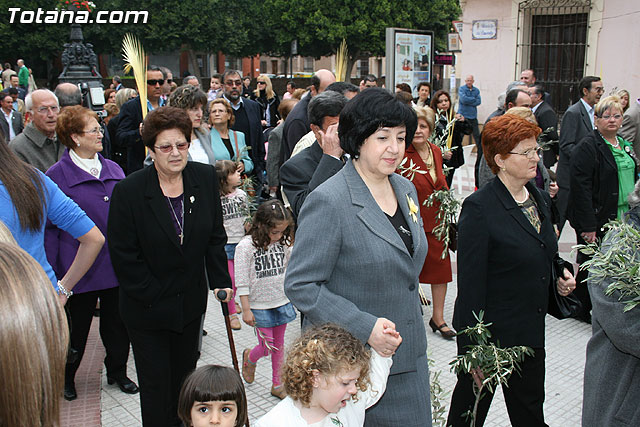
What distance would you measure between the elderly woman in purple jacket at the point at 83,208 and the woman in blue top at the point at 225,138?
1596mm

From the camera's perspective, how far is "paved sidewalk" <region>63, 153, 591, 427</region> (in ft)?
14.6

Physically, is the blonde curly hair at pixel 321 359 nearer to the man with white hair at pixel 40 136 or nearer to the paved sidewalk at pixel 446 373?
the paved sidewalk at pixel 446 373

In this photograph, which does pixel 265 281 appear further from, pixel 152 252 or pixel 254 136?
pixel 254 136

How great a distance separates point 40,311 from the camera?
1217 millimetres

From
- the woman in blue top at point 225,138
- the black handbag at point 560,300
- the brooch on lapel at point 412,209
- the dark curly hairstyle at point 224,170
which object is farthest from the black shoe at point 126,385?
the black handbag at point 560,300

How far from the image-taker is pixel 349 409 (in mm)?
Answer: 2557

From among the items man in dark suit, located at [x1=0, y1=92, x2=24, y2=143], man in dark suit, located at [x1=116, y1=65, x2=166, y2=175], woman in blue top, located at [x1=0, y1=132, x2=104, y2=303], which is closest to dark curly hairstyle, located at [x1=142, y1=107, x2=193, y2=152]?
woman in blue top, located at [x1=0, y1=132, x2=104, y2=303]

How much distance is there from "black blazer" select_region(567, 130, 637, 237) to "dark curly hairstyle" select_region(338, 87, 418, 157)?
3.42 metres

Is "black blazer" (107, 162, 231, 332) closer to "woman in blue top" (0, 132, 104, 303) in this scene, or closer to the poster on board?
"woman in blue top" (0, 132, 104, 303)

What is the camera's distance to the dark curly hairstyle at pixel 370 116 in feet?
9.08

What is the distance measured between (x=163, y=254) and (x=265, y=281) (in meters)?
1.19

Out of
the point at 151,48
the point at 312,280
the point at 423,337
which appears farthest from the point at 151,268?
the point at 151,48
